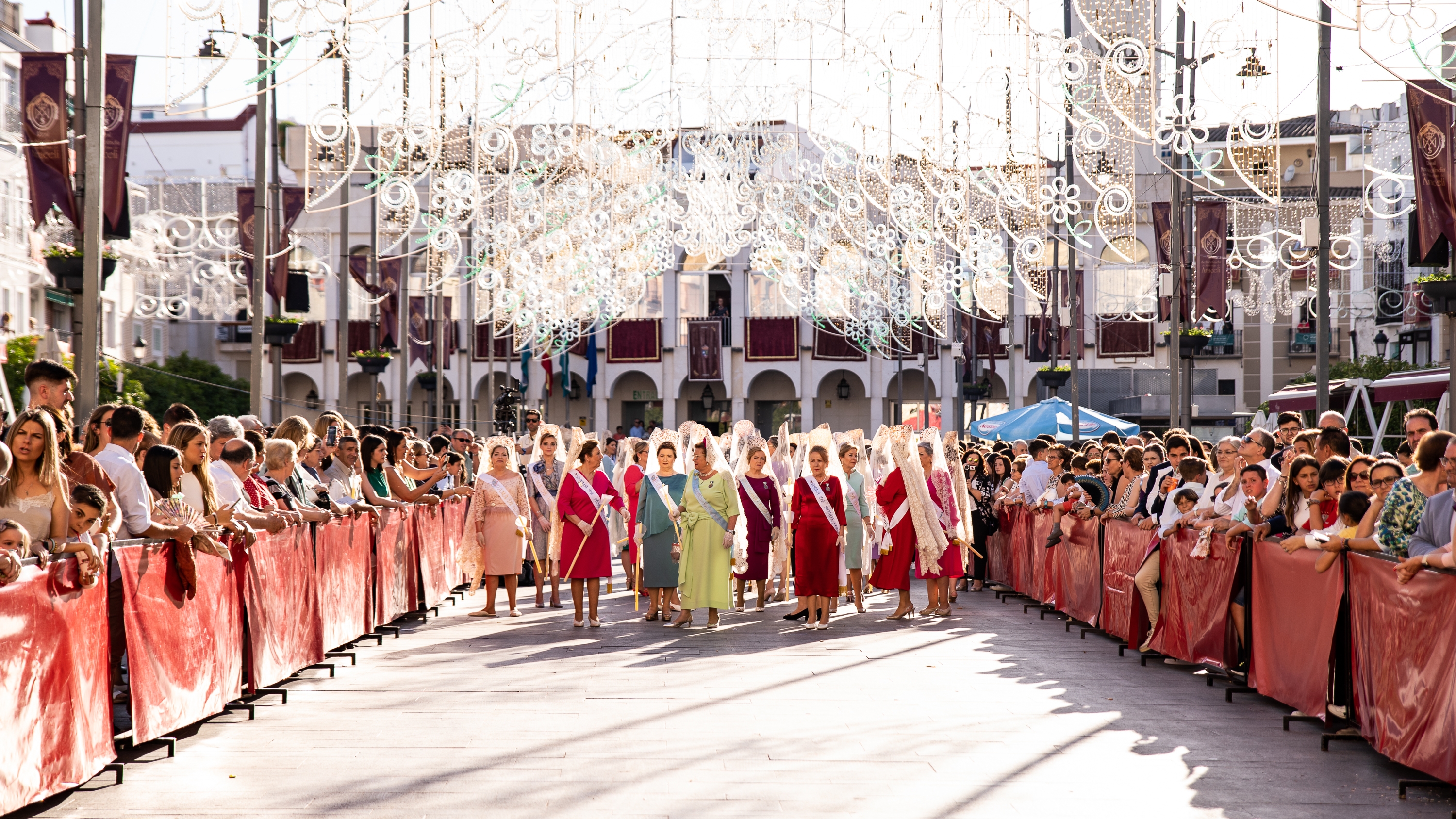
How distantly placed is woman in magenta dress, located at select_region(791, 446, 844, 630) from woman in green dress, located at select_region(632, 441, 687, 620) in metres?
1.17

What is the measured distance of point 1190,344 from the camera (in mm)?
22484

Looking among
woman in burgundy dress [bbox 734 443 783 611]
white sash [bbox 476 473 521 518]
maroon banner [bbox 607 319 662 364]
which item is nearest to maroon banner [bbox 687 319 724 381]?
maroon banner [bbox 607 319 662 364]

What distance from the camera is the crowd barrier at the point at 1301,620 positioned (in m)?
6.75

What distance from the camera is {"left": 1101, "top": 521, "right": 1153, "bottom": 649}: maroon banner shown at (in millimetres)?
12164

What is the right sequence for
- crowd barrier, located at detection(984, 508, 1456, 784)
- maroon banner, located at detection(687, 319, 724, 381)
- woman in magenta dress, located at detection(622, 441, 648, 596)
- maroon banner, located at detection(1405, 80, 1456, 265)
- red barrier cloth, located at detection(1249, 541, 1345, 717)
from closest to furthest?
crowd barrier, located at detection(984, 508, 1456, 784)
red barrier cloth, located at detection(1249, 541, 1345, 717)
maroon banner, located at detection(1405, 80, 1456, 265)
woman in magenta dress, located at detection(622, 441, 648, 596)
maroon banner, located at detection(687, 319, 724, 381)

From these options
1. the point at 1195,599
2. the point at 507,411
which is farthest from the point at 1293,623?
the point at 507,411

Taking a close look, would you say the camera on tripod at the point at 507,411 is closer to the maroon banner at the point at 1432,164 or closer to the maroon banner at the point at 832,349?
the maroon banner at the point at 1432,164

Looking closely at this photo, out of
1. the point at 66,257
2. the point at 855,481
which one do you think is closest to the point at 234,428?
the point at 66,257

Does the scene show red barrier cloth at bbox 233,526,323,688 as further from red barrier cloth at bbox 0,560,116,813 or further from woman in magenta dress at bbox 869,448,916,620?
woman in magenta dress at bbox 869,448,916,620

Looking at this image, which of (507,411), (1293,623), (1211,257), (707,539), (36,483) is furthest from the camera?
(507,411)

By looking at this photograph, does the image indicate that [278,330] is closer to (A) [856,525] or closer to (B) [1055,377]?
(A) [856,525]

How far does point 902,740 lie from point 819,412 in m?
50.5

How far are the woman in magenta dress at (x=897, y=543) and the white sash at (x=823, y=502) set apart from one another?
0.87m

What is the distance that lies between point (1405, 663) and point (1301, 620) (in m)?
1.68
